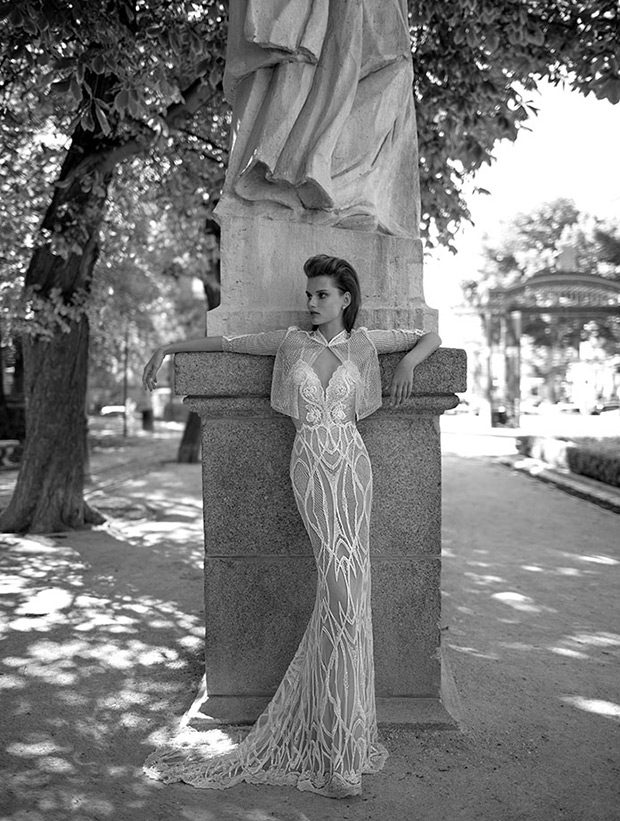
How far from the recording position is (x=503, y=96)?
27.7 feet

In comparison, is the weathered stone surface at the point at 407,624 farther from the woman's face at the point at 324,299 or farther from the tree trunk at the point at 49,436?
the tree trunk at the point at 49,436

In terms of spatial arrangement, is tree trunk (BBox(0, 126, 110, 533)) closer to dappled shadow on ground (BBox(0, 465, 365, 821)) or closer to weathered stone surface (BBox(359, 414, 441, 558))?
dappled shadow on ground (BBox(0, 465, 365, 821))

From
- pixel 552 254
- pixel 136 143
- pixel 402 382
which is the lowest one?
pixel 402 382

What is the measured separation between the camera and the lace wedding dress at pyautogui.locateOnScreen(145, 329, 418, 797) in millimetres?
3422

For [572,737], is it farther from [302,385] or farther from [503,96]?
[503,96]

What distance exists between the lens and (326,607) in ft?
11.5

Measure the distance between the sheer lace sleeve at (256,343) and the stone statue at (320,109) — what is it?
0.74m

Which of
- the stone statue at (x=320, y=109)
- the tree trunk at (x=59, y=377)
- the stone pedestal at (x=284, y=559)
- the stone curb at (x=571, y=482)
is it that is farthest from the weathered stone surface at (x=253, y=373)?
the stone curb at (x=571, y=482)

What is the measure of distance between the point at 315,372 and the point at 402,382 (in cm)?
39

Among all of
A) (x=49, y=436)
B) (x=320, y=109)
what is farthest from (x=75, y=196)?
(x=320, y=109)

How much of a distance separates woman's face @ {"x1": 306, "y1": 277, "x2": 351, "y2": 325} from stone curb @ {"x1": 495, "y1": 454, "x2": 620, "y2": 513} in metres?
8.81

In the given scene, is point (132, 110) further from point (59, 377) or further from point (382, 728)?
point (382, 728)

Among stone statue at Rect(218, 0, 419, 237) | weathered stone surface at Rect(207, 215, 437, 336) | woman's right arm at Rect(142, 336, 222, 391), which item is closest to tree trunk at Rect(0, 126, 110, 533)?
stone statue at Rect(218, 0, 419, 237)

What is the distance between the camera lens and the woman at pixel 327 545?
3.43 metres
